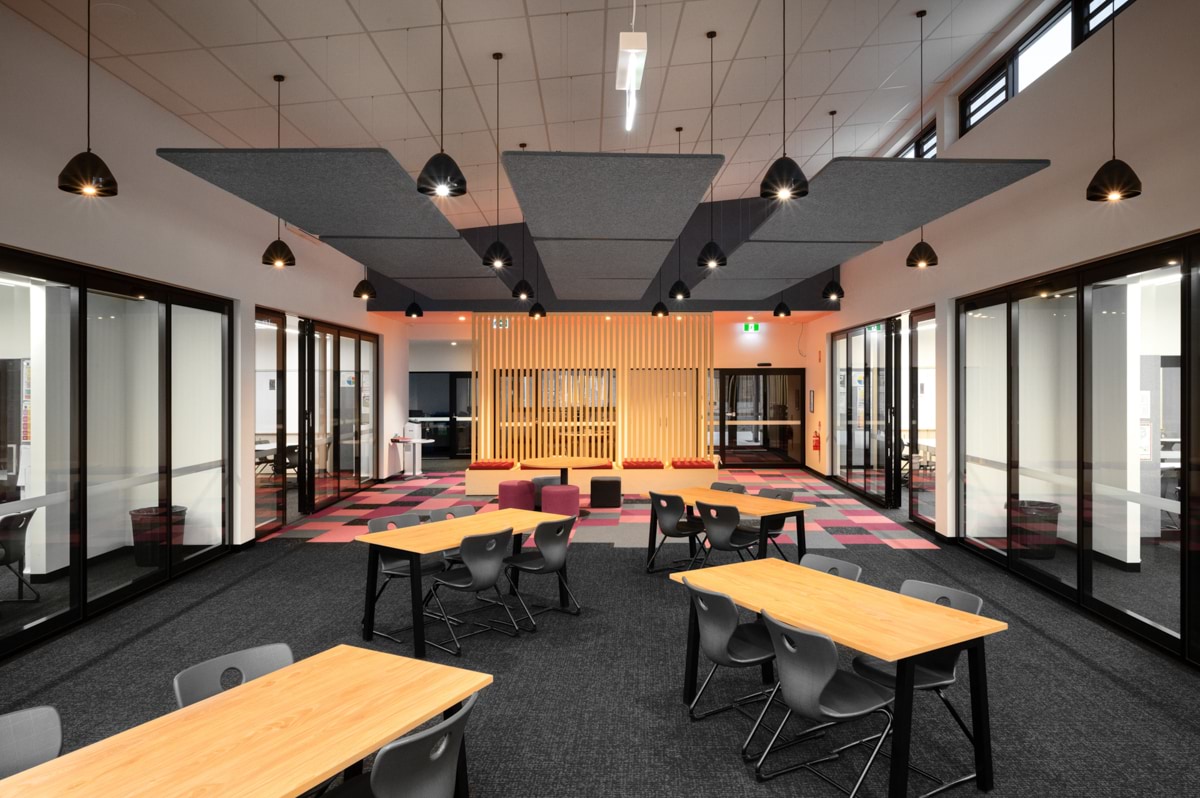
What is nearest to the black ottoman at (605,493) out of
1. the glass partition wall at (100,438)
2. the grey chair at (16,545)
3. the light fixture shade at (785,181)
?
the glass partition wall at (100,438)

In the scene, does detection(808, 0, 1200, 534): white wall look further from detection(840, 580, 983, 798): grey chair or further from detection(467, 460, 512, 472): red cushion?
detection(467, 460, 512, 472): red cushion

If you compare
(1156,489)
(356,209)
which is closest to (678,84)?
(356,209)

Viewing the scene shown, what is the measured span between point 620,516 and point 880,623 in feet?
21.9

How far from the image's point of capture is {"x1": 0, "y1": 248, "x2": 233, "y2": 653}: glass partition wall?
4.63 m

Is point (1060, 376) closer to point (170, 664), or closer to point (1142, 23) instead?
point (1142, 23)

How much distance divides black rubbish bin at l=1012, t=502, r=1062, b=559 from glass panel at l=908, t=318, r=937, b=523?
1.87 metres

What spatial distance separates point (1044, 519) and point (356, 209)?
7193 mm

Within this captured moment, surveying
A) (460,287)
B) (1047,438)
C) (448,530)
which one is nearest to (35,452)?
(448,530)

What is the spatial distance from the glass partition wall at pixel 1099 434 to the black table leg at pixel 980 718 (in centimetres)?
253

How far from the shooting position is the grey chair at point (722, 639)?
3361 mm

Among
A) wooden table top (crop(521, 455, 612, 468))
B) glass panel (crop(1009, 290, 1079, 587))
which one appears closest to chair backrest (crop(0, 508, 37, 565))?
wooden table top (crop(521, 455, 612, 468))

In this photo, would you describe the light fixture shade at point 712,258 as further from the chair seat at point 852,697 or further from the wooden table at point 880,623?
the chair seat at point 852,697

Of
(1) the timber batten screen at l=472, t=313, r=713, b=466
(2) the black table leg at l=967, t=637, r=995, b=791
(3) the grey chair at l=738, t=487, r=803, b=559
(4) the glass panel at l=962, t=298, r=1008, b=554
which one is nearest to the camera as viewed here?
(2) the black table leg at l=967, t=637, r=995, b=791

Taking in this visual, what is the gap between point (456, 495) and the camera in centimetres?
1126
